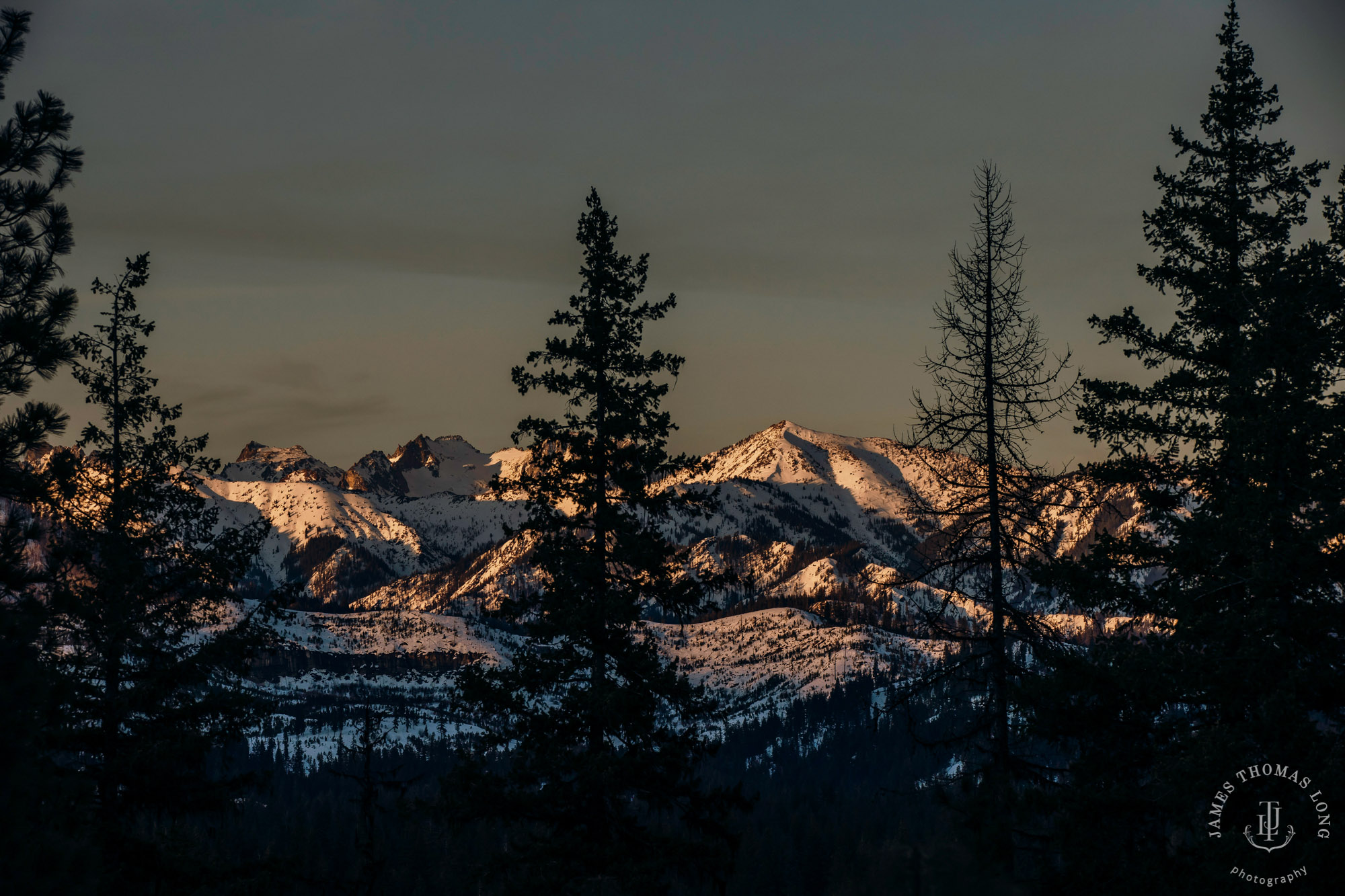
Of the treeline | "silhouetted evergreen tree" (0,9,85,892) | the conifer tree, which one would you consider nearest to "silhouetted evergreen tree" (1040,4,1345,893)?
the treeline

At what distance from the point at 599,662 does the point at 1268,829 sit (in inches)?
507

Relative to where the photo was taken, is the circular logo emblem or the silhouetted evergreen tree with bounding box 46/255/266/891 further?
the silhouetted evergreen tree with bounding box 46/255/266/891

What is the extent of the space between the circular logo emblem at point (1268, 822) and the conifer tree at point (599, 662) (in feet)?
→ 33.2

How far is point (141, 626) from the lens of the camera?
2467cm

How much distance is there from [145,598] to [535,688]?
27.9ft

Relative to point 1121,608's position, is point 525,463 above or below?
above

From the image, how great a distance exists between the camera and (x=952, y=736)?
22672 millimetres

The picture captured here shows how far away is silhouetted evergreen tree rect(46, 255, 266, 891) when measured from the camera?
23469 mm

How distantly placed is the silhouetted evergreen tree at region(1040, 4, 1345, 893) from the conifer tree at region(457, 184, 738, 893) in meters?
7.77

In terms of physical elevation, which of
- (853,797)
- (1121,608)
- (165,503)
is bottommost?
(853,797)

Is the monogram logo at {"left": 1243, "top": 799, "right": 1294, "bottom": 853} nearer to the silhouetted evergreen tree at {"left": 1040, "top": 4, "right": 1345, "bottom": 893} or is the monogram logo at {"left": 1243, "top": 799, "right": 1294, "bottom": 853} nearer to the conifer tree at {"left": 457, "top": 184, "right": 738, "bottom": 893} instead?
the silhouetted evergreen tree at {"left": 1040, "top": 4, "right": 1345, "bottom": 893}

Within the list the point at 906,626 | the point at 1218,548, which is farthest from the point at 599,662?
the point at 1218,548

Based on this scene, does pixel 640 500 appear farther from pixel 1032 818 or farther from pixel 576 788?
pixel 1032 818

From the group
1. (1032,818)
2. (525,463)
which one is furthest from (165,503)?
(1032,818)
